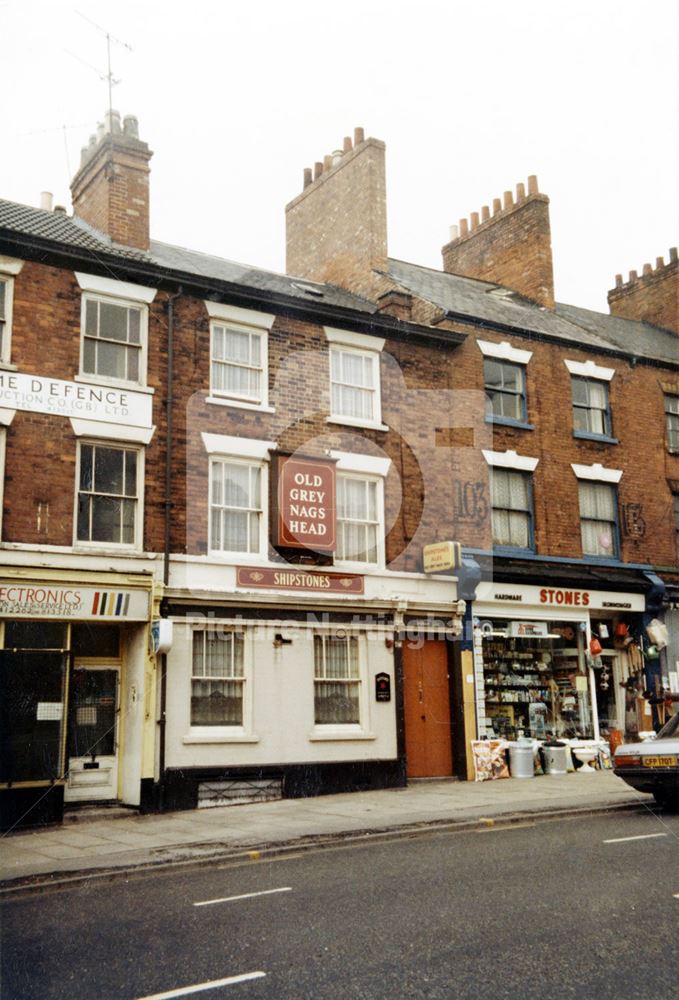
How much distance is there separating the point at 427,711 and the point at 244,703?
13.7ft

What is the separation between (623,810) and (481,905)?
7125 mm

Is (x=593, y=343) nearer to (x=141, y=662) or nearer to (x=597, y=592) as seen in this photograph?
(x=597, y=592)

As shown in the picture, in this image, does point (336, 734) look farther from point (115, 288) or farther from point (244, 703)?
point (115, 288)

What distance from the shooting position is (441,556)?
1838 centimetres

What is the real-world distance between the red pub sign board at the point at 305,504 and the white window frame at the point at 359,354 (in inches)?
46.6

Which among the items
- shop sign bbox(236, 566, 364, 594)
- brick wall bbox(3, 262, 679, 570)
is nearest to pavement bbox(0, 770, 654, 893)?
shop sign bbox(236, 566, 364, 594)

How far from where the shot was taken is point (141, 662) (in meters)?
15.5

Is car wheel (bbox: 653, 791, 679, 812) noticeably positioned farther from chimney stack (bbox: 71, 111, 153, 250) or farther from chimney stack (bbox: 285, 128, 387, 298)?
chimney stack (bbox: 71, 111, 153, 250)

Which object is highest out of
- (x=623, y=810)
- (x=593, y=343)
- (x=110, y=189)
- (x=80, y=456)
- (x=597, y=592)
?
(x=110, y=189)

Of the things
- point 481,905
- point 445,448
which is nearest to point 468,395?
point 445,448

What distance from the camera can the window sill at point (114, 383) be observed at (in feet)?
51.5

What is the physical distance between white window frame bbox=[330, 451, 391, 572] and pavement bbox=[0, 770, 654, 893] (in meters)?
4.22

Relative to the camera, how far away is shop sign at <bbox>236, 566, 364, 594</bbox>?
54.6 feet

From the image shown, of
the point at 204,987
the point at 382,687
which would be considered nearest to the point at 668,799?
the point at 382,687
